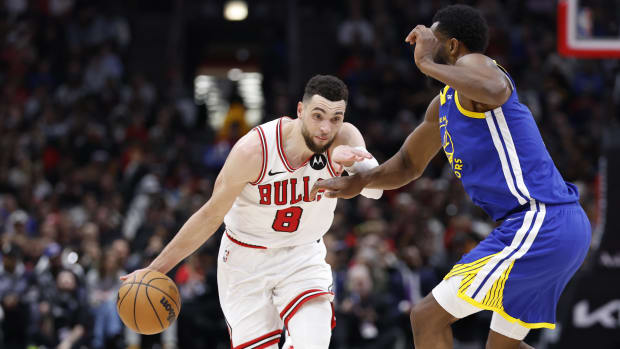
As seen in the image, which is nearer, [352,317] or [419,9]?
[352,317]

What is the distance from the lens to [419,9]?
655 inches

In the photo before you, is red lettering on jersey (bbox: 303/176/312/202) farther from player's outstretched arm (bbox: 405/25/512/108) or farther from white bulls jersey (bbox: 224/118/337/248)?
player's outstretched arm (bbox: 405/25/512/108)

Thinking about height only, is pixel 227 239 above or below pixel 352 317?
above

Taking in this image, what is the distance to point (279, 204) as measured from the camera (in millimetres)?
5188

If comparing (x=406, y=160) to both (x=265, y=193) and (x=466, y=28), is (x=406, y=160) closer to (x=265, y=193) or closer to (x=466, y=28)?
(x=265, y=193)

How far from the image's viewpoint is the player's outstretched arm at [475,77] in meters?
4.07

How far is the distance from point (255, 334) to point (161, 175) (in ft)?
26.2

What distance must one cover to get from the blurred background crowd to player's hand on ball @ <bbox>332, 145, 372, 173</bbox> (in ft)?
16.8

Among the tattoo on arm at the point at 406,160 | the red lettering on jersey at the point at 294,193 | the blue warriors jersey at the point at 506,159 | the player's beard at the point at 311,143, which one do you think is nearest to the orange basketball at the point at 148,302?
the red lettering on jersey at the point at 294,193

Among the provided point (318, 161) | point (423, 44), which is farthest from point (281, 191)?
point (423, 44)

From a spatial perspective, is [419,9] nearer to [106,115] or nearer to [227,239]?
[106,115]

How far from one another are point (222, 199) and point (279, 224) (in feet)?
1.43

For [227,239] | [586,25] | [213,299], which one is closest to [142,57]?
[213,299]

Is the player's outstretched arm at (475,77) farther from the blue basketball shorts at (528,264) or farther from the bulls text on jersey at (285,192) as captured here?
the bulls text on jersey at (285,192)
